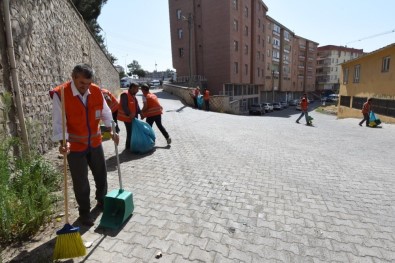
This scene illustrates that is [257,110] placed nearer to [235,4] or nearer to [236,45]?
[236,45]

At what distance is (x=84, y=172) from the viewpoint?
2.95 m

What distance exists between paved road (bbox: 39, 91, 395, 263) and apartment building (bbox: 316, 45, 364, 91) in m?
78.6

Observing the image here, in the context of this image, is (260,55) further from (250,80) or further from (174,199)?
(174,199)

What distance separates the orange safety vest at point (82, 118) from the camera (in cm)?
277

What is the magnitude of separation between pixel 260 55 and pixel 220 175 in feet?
129

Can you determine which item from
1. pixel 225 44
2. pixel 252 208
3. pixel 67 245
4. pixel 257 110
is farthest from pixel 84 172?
pixel 257 110

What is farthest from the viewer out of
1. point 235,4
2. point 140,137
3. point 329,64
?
point 329,64

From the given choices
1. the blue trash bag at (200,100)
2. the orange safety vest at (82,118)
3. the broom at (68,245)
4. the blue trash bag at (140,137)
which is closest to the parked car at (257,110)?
the blue trash bag at (200,100)

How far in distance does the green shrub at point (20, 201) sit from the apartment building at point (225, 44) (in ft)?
71.6

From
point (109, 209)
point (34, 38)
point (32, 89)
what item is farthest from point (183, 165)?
point (34, 38)

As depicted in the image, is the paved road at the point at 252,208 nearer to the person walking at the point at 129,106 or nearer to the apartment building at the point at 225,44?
the person walking at the point at 129,106

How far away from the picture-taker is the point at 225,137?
8.76m

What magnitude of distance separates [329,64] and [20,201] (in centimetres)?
8602

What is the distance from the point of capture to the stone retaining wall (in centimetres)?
422
